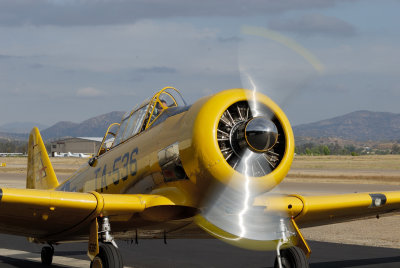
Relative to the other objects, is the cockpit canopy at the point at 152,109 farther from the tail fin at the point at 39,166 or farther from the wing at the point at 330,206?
the tail fin at the point at 39,166

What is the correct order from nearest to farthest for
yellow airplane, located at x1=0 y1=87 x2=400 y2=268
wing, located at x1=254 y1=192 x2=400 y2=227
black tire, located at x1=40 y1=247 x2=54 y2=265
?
1. yellow airplane, located at x1=0 y1=87 x2=400 y2=268
2. wing, located at x1=254 y1=192 x2=400 y2=227
3. black tire, located at x1=40 y1=247 x2=54 y2=265

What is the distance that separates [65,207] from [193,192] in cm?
156

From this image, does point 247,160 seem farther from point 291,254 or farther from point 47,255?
point 47,255

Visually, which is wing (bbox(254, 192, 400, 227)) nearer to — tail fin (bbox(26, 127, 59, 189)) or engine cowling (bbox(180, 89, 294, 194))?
engine cowling (bbox(180, 89, 294, 194))

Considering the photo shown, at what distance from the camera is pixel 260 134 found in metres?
6.80

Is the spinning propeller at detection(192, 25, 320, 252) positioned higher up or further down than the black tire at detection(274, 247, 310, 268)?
higher up

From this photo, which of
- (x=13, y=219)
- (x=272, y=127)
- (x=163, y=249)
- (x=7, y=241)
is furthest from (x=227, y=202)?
(x=7, y=241)

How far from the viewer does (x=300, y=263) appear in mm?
7434

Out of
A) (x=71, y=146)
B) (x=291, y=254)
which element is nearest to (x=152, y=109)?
(x=291, y=254)

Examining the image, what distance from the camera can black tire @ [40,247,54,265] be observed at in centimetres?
1073

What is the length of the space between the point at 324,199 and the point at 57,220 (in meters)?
3.71

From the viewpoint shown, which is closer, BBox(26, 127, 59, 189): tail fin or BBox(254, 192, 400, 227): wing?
BBox(254, 192, 400, 227): wing

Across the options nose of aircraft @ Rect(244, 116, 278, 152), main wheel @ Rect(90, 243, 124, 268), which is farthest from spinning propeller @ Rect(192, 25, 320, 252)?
main wheel @ Rect(90, 243, 124, 268)

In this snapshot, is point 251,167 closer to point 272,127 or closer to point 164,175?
point 272,127
